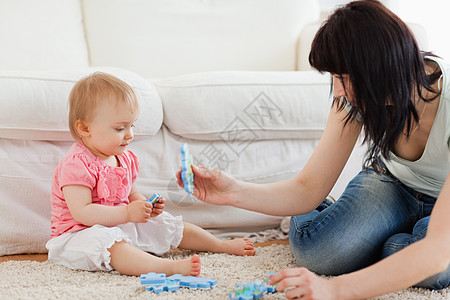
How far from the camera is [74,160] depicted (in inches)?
44.8

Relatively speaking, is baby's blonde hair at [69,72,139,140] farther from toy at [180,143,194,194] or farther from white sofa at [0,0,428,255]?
toy at [180,143,194,194]

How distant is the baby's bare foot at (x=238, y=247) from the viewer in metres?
1.24

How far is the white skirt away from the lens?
1.09 meters

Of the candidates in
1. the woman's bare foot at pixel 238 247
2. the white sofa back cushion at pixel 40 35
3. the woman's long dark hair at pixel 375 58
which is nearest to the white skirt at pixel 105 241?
the woman's bare foot at pixel 238 247

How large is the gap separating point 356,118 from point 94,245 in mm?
655

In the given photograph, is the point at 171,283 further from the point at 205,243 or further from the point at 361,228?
the point at 361,228

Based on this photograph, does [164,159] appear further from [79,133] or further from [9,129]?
[9,129]

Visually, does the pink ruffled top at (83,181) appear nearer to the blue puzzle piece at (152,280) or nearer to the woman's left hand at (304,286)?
the blue puzzle piece at (152,280)

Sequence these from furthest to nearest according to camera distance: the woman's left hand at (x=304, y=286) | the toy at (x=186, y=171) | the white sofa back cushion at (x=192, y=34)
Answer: the white sofa back cushion at (x=192, y=34), the toy at (x=186, y=171), the woman's left hand at (x=304, y=286)

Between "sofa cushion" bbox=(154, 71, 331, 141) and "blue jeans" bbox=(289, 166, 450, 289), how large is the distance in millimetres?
322

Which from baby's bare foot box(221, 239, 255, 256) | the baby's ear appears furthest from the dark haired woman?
the baby's ear

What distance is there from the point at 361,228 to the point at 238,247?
0.32 metres

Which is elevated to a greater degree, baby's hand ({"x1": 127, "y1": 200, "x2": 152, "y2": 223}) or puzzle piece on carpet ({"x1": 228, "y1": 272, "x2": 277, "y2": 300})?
baby's hand ({"x1": 127, "y1": 200, "x2": 152, "y2": 223})

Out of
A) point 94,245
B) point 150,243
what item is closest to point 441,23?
point 150,243
